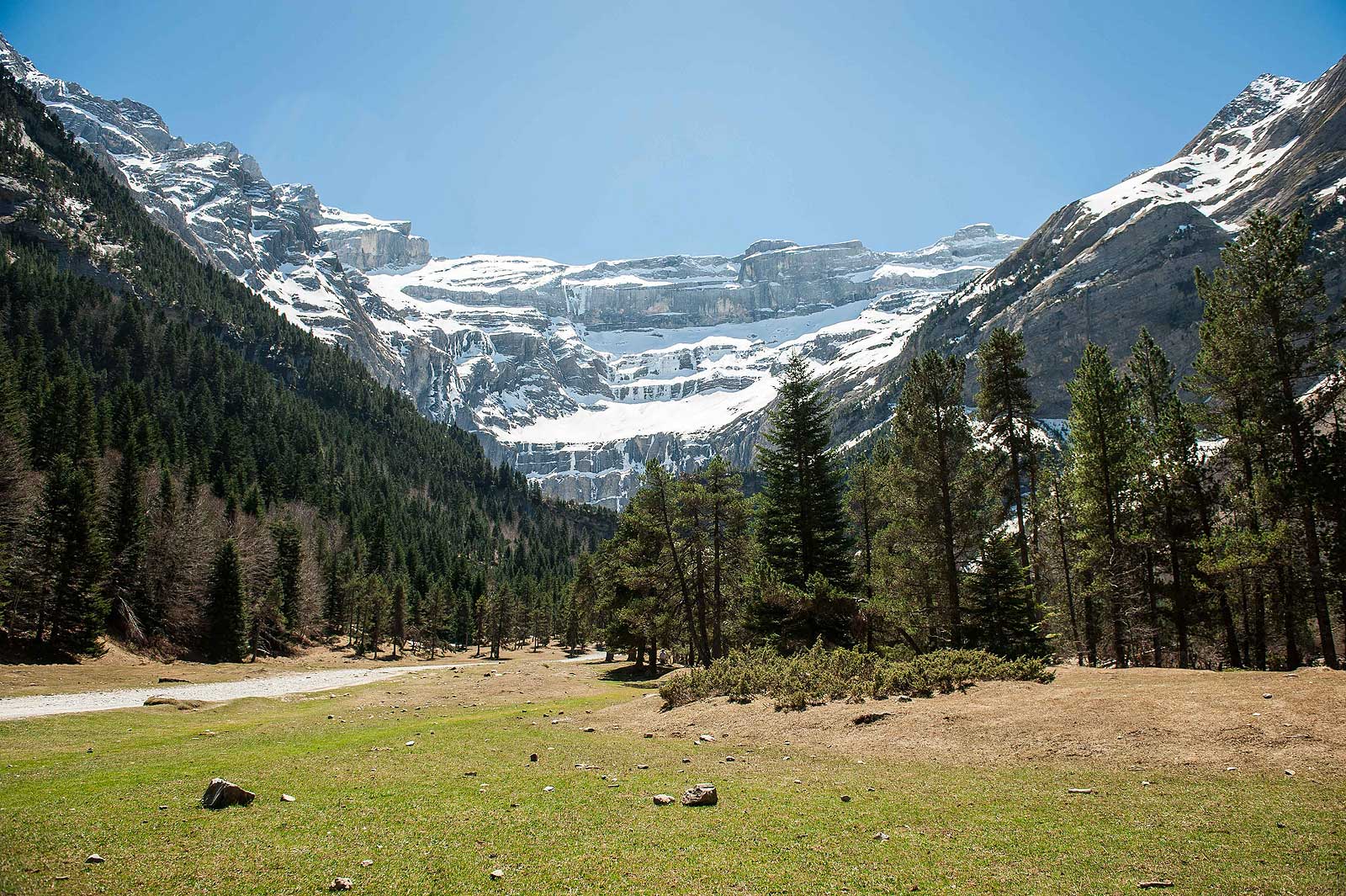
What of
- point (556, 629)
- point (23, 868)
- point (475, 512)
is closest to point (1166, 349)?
point (556, 629)

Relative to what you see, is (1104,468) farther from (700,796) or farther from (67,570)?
(67,570)

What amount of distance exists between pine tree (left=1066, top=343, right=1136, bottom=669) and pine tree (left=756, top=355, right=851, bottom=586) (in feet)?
33.7

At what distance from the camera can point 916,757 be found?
13680mm

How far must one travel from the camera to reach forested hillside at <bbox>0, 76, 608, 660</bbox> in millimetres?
48156

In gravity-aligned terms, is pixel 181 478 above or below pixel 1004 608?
above

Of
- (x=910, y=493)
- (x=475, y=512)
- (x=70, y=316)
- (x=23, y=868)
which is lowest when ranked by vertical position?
(x=23, y=868)

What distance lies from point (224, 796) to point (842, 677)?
15.6 m

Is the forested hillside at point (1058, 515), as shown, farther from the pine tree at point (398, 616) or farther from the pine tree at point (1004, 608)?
the pine tree at point (398, 616)

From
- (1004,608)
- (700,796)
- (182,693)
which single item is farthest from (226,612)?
(700,796)

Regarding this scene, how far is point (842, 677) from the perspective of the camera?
66.5ft

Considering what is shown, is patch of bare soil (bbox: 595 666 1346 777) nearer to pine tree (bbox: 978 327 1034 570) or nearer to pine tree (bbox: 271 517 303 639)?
pine tree (bbox: 978 327 1034 570)

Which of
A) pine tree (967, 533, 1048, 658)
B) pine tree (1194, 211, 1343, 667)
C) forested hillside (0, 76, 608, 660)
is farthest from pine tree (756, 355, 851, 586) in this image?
forested hillside (0, 76, 608, 660)

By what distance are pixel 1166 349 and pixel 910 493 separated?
20725cm

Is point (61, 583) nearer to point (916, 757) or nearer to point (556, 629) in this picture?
point (916, 757)
